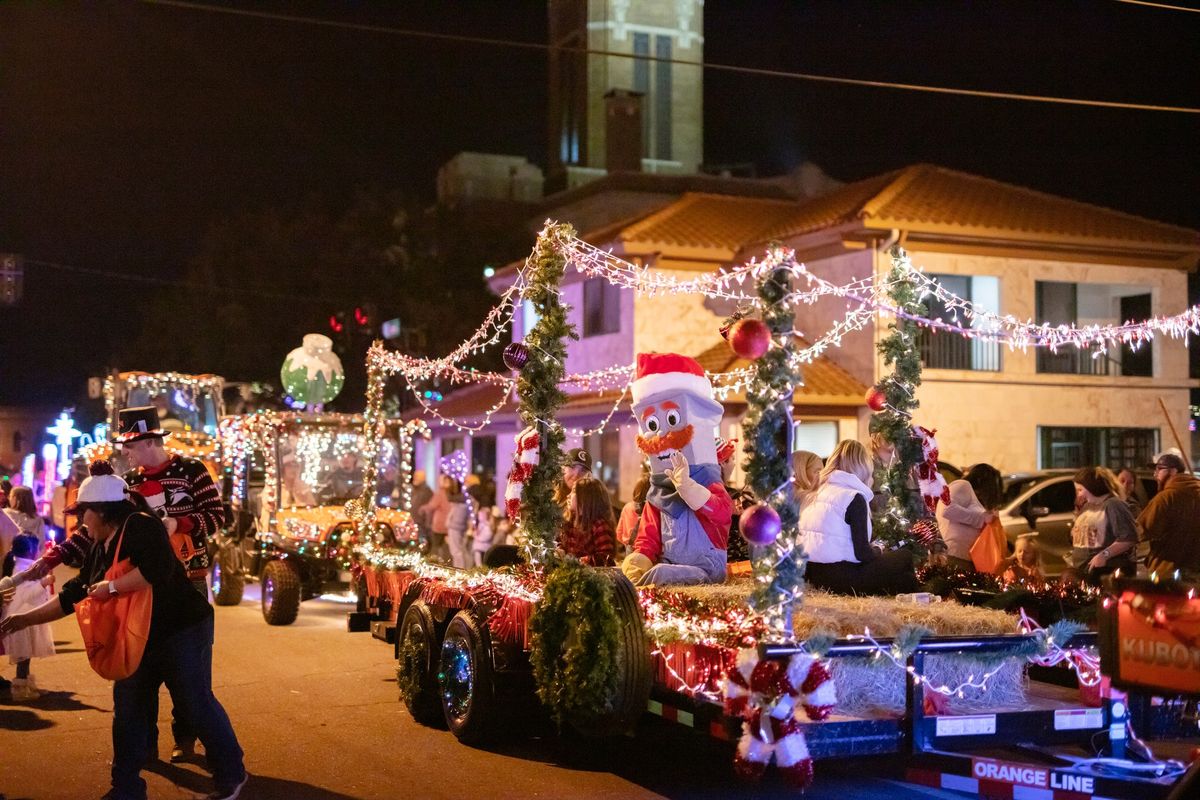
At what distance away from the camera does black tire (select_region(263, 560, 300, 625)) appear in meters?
15.1

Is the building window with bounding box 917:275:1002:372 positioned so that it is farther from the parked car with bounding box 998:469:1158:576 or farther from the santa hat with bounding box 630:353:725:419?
the santa hat with bounding box 630:353:725:419

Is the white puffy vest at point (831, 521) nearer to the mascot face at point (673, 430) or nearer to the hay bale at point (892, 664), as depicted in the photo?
the hay bale at point (892, 664)

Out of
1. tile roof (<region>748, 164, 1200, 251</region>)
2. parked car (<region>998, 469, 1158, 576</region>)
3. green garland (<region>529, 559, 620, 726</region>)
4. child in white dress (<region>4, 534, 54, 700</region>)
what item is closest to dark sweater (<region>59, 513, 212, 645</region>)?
green garland (<region>529, 559, 620, 726</region>)

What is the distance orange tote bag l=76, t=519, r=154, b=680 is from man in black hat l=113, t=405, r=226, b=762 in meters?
1.67

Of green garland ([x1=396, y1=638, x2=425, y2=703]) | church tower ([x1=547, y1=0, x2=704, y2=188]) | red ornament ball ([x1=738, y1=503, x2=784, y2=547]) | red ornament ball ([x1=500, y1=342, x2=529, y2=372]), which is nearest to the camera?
red ornament ball ([x1=738, y1=503, x2=784, y2=547])

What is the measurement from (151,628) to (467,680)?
2328mm

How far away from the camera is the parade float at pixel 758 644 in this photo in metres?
6.11

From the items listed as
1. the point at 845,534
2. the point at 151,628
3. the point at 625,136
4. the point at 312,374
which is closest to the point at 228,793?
the point at 151,628

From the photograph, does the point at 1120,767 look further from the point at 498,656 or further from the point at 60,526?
the point at 60,526

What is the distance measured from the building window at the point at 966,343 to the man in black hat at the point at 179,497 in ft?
53.1

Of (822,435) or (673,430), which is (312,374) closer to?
(822,435)

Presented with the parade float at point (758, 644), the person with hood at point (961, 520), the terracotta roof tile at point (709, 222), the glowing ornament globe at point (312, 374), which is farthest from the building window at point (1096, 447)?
the parade float at point (758, 644)

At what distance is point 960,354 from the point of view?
23.3 m

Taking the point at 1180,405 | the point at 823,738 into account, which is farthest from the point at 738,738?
the point at 1180,405
